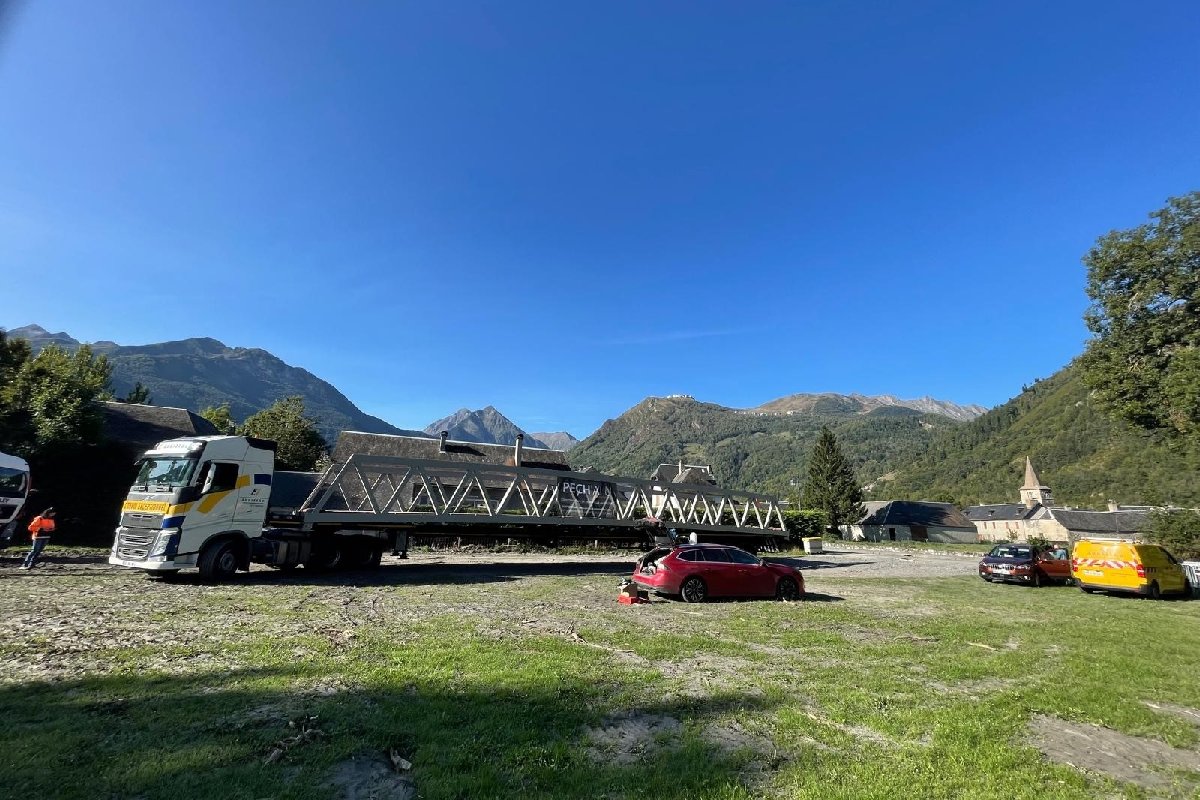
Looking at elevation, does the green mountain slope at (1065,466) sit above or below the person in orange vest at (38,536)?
above

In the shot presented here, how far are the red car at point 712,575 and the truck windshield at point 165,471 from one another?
42.4 feet

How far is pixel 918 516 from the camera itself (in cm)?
9288

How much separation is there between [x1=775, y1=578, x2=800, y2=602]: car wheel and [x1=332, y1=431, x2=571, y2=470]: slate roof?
104ft

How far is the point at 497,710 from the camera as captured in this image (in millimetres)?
5270

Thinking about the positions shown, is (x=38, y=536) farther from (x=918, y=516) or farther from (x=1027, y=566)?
(x=918, y=516)

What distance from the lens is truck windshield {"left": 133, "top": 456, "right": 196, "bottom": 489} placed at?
14.4 metres

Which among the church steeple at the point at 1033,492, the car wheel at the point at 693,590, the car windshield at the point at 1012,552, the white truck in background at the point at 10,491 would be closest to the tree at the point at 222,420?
the white truck in background at the point at 10,491

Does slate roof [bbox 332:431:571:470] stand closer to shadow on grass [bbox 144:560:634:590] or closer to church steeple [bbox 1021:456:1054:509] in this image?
shadow on grass [bbox 144:560:634:590]

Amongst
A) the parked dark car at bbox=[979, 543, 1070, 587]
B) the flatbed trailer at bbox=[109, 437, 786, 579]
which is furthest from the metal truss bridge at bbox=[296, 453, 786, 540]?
the parked dark car at bbox=[979, 543, 1070, 587]

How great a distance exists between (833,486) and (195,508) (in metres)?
76.1

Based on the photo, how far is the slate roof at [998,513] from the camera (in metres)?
104

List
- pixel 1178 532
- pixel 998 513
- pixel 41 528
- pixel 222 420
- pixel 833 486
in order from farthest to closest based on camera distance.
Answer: pixel 998 513
pixel 833 486
pixel 222 420
pixel 1178 532
pixel 41 528

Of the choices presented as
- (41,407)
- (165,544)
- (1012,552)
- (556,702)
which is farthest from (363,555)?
(1012,552)

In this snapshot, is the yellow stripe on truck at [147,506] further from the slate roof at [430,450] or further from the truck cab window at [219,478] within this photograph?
the slate roof at [430,450]
